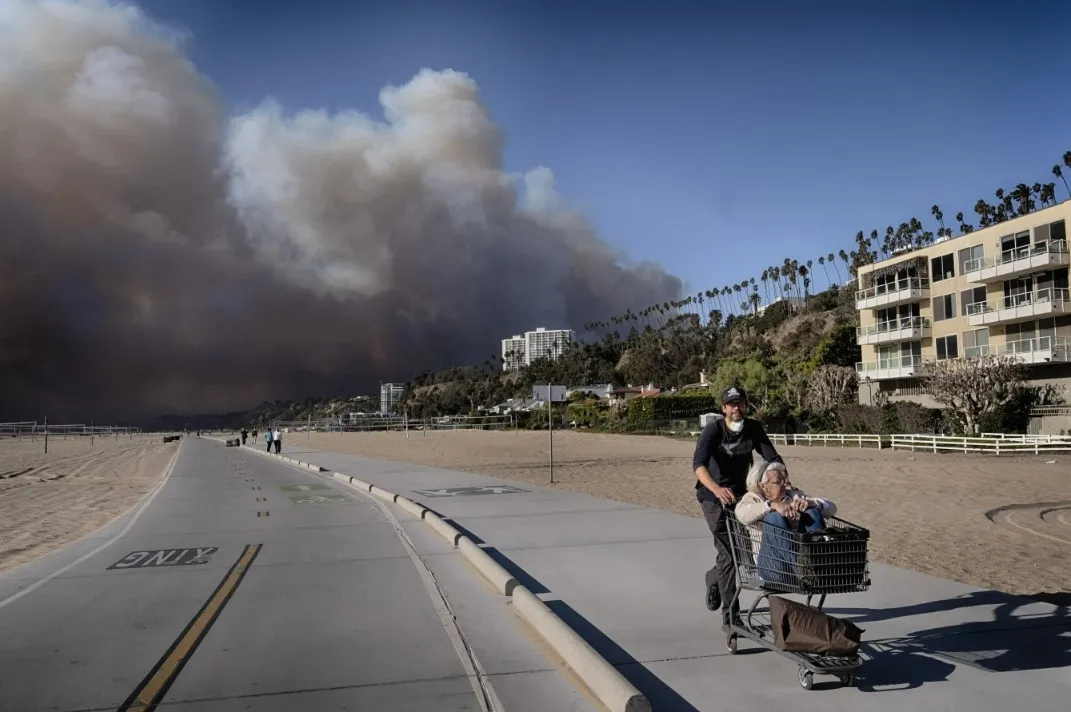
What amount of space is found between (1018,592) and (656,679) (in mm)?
4728

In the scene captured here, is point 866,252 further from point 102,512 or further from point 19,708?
point 19,708

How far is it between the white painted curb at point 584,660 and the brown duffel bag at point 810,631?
1.08 meters

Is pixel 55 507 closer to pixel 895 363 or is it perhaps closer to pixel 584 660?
pixel 584 660

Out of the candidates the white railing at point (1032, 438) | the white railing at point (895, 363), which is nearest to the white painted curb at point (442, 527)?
the white railing at point (1032, 438)

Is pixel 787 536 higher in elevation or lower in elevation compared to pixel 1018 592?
higher

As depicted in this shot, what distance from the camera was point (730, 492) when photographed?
570 centimetres

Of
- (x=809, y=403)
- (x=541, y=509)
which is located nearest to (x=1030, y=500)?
(x=541, y=509)

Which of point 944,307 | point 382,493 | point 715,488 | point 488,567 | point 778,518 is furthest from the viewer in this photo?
point 944,307

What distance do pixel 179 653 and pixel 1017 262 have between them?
48.1 meters

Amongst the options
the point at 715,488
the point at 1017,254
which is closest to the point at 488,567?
the point at 715,488

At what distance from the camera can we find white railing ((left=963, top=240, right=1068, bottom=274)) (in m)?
42.8

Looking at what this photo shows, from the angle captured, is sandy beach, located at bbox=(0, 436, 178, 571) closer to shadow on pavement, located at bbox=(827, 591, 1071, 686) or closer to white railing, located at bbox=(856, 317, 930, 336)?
shadow on pavement, located at bbox=(827, 591, 1071, 686)

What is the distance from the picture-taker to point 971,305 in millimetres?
48188

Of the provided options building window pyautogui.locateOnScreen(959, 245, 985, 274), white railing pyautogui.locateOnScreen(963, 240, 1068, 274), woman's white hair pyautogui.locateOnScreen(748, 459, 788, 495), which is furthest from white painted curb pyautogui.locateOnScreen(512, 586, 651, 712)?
building window pyautogui.locateOnScreen(959, 245, 985, 274)
